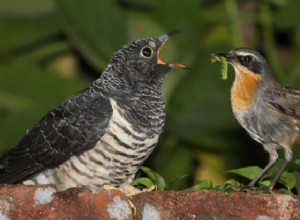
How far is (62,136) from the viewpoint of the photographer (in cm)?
655

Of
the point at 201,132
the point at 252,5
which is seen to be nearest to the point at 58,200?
the point at 201,132

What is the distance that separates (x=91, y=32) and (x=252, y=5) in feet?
5.61

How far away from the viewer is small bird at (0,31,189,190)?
20.8ft

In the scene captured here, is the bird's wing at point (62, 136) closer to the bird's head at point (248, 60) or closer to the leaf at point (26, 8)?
the bird's head at point (248, 60)

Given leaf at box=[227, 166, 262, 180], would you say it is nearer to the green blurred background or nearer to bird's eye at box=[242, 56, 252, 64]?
bird's eye at box=[242, 56, 252, 64]

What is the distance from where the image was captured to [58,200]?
5.48 metres

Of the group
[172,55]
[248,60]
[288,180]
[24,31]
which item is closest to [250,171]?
[288,180]

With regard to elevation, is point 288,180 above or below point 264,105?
below

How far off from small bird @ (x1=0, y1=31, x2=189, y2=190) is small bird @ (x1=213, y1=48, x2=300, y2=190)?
0.42m

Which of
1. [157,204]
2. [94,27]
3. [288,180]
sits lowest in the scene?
[288,180]

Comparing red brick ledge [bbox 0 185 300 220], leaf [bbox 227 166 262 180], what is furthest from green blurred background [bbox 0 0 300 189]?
red brick ledge [bbox 0 185 300 220]

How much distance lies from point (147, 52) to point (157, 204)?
57.0 inches

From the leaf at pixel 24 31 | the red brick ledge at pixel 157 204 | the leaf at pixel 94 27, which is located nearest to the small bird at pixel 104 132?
the red brick ledge at pixel 157 204

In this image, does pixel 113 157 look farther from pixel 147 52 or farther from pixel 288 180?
pixel 288 180
